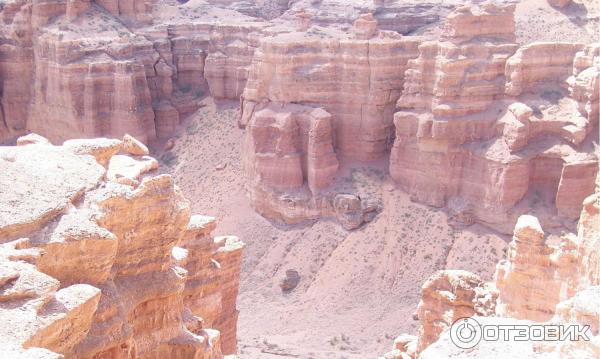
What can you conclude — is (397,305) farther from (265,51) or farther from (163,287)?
(163,287)

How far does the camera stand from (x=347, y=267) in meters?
38.8

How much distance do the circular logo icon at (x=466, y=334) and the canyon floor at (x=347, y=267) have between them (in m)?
21.1

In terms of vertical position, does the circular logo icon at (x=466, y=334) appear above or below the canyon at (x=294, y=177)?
above

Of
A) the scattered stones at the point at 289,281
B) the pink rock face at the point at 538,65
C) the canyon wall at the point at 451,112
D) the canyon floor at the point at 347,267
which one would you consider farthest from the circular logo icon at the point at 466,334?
the scattered stones at the point at 289,281

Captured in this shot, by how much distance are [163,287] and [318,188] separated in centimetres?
2597

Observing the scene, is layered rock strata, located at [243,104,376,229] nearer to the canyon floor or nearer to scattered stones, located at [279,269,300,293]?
the canyon floor

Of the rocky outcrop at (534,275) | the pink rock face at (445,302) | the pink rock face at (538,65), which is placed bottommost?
the pink rock face at (445,302)

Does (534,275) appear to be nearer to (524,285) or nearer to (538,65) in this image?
(524,285)

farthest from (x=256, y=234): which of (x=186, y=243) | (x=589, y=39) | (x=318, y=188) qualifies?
(x=589, y=39)

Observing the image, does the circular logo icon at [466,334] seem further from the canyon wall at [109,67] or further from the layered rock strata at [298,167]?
the canyon wall at [109,67]

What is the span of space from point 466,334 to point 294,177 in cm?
3068

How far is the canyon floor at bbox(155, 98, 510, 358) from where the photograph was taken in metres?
34.7

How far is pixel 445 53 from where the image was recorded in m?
37.7

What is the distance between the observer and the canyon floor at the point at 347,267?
3472cm
